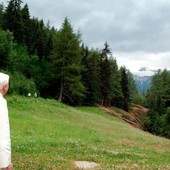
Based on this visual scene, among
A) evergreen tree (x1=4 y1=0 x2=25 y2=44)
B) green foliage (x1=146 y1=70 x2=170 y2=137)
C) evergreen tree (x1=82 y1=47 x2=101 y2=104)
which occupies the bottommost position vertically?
green foliage (x1=146 y1=70 x2=170 y2=137)

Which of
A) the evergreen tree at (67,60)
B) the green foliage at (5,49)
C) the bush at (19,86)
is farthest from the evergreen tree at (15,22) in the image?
the green foliage at (5,49)

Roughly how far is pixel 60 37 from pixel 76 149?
192 feet

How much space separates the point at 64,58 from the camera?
7500 centimetres

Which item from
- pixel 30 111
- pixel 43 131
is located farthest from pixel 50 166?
pixel 30 111

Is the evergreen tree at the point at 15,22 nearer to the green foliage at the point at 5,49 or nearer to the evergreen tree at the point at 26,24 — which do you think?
the evergreen tree at the point at 26,24

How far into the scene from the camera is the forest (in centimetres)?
6738

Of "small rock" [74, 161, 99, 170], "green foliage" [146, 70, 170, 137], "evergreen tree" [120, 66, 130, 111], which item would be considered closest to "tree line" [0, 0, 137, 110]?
"evergreen tree" [120, 66, 130, 111]

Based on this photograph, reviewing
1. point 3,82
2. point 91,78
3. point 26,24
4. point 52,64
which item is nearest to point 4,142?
point 3,82

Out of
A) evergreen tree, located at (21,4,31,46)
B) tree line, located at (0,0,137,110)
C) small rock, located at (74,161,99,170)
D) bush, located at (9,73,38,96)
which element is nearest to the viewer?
small rock, located at (74,161,99,170)

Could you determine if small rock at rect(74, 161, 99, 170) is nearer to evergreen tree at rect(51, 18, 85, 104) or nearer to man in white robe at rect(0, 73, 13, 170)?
man in white robe at rect(0, 73, 13, 170)

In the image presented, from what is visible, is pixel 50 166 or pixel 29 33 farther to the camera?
pixel 29 33

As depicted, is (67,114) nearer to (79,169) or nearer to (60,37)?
(60,37)

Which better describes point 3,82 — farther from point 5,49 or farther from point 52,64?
point 52,64

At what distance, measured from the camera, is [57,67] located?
76312 mm
